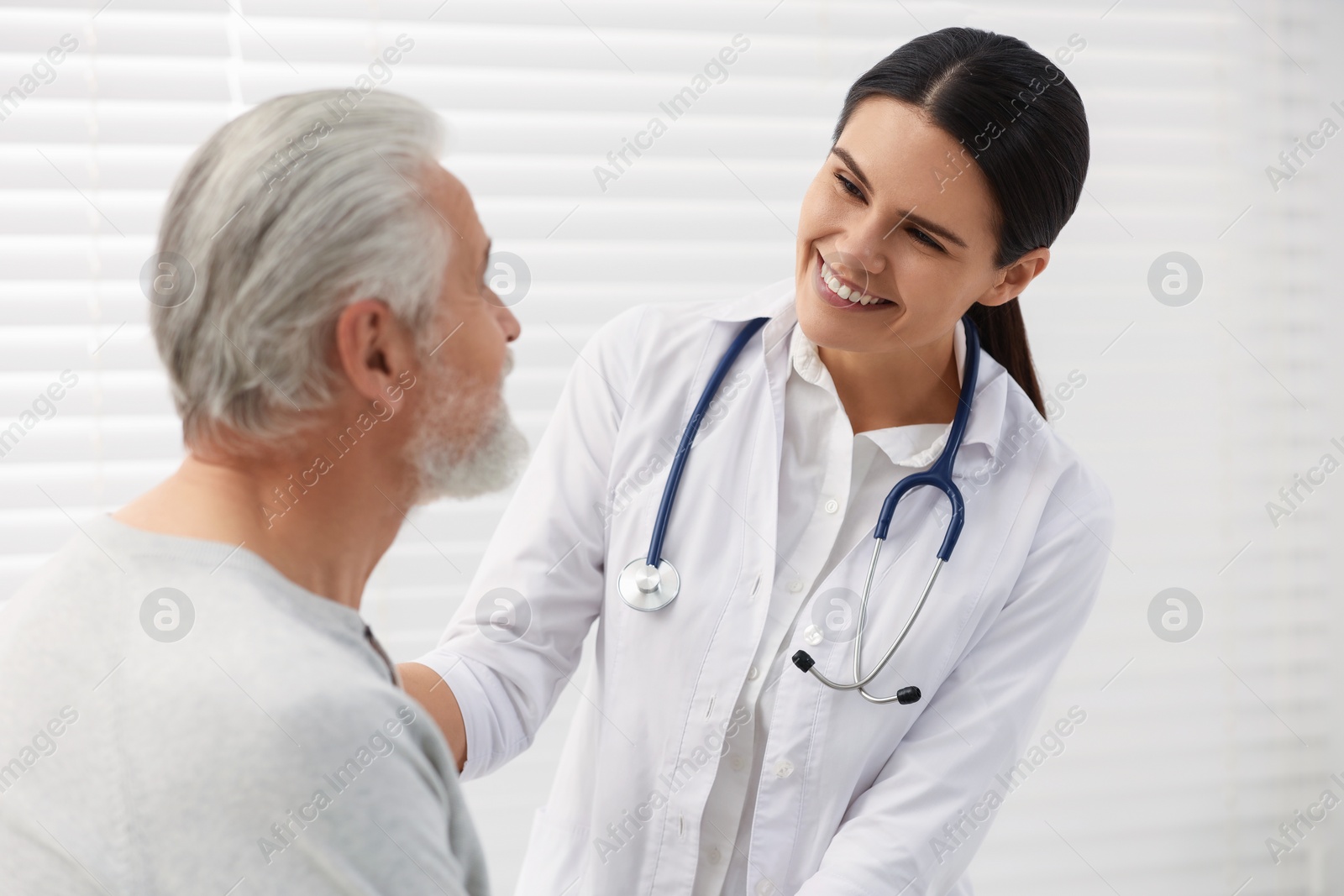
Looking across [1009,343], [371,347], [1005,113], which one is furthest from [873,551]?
[371,347]

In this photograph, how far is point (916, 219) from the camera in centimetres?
128

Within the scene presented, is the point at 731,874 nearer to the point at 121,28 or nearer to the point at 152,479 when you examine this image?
the point at 152,479

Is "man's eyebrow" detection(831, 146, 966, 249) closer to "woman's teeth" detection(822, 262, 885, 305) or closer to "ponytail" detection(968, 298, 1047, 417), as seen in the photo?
"woman's teeth" detection(822, 262, 885, 305)

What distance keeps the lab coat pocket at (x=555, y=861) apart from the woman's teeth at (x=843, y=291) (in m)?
0.80

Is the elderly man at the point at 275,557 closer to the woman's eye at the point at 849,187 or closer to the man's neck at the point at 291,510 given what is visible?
the man's neck at the point at 291,510

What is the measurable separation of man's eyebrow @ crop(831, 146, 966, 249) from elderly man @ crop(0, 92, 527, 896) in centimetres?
54

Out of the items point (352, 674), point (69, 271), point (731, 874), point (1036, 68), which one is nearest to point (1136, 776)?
point (731, 874)

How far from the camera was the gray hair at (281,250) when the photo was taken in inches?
33.1

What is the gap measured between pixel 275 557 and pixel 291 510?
0.15 ft

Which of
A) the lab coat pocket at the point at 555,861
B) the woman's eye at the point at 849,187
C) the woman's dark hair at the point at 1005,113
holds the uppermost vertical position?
the woman's dark hair at the point at 1005,113

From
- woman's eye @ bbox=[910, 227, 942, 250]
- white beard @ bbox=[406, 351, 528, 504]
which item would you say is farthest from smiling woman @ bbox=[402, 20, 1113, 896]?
white beard @ bbox=[406, 351, 528, 504]

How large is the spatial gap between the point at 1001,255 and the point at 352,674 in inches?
39.2

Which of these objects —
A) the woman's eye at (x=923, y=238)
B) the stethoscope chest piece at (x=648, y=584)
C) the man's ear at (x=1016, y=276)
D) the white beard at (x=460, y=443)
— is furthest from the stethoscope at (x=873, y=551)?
the white beard at (x=460, y=443)

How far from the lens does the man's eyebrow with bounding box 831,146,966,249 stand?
4.20ft
